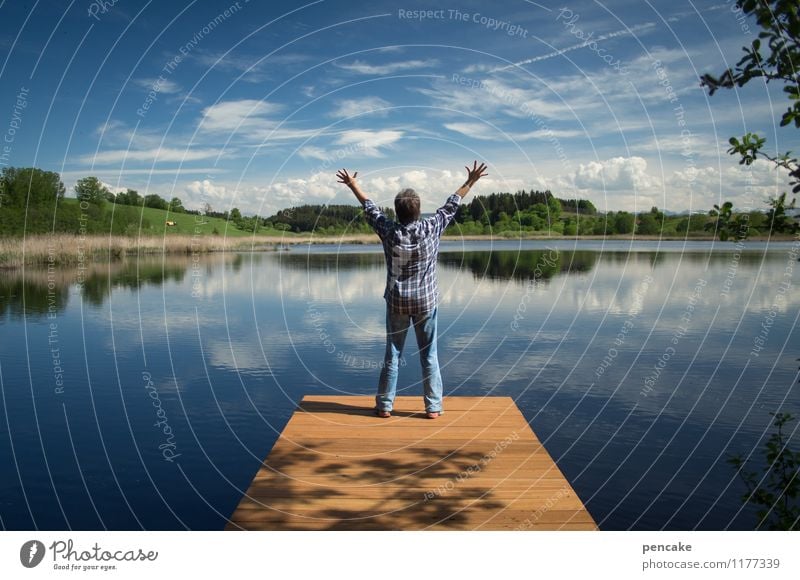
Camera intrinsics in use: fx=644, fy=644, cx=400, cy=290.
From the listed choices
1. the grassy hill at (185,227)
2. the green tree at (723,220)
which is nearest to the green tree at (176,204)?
the grassy hill at (185,227)

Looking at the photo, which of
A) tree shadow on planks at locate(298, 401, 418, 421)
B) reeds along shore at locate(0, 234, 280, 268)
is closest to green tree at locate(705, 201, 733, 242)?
tree shadow on planks at locate(298, 401, 418, 421)

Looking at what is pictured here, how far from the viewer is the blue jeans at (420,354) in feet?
24.2

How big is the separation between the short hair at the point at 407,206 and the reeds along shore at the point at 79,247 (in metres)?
21.3

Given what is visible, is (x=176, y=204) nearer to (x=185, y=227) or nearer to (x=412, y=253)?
(x=185, y=227)

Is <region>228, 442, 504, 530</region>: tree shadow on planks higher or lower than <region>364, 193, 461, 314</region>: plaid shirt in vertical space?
lower

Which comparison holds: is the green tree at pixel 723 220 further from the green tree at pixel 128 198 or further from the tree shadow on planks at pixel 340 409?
the green tree at pixel 128 198

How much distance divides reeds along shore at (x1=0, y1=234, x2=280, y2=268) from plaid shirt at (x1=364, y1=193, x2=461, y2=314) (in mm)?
21238

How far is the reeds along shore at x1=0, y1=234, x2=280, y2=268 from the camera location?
111 ft

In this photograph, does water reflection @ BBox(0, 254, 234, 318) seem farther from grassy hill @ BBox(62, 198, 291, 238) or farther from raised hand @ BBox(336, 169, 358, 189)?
raised hand @ BBox(336, 169, 358, 189)

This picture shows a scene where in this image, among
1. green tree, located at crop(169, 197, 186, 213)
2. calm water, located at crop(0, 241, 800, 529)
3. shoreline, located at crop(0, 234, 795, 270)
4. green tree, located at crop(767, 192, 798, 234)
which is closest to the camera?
green tree, located at crop(767, 192, 798, 234)

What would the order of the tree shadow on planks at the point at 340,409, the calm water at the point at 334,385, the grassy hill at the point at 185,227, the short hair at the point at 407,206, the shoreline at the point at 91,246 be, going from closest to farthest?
the short hair at the point at 407,206 < the tree shadow on planks at the point at 340,409 < the calm water at the point at 334,385 < the shoreline at the point at 91,246 < the grassy hill at the point at 185,227

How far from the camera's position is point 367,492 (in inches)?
221


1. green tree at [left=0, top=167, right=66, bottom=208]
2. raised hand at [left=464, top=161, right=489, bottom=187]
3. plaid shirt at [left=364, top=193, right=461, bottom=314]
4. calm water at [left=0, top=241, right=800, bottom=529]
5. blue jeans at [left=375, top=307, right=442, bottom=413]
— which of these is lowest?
calm water at [left=0, top=241, right=800, bottom=529]

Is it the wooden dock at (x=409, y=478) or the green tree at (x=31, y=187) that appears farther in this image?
the green tree at (x=31, y=187)
